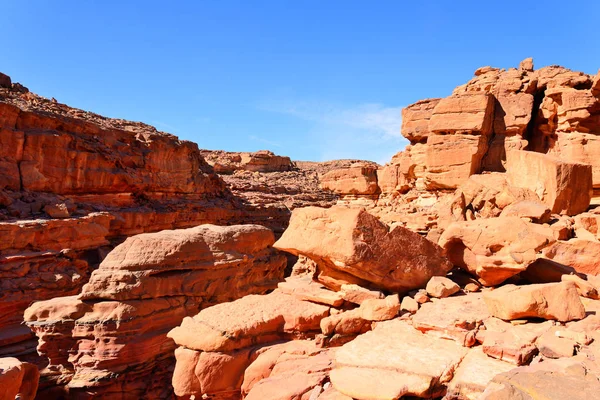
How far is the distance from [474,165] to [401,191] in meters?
3.88

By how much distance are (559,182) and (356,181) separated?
9361 millimetres

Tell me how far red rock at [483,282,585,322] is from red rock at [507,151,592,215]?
3.63 m

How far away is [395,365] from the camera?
2.72 m

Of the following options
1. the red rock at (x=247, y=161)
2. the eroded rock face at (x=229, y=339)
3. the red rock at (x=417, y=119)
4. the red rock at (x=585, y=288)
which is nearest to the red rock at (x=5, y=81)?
the red rock at (x=247, y=161)

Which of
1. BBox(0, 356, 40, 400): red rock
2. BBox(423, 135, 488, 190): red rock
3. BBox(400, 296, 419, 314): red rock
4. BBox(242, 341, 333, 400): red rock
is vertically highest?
BBox(423, 135, 488, 190): red rock

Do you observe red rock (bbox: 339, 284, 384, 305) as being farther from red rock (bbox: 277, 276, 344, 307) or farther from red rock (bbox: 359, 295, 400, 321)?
red rock (bbox: 359, 295, 400, 321)

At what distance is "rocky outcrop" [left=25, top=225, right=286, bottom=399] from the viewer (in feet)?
21.2

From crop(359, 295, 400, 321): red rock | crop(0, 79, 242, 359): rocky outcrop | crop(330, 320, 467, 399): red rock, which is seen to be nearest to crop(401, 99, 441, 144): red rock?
crop(359, 295, 400, 321): red rock

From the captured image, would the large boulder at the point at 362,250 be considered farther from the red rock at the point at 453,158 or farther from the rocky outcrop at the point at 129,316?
the red rock at the point at 453,158

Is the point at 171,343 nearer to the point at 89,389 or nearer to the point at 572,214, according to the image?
the point at 89,389

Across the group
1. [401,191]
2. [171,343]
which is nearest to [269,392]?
[171,343]

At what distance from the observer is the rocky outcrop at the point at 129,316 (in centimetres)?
646

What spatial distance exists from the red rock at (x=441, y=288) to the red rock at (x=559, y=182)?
11.0 ft

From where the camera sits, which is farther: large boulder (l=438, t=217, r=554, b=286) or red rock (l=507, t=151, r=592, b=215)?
red rock (l=507, t=151, r=592, b=215)
